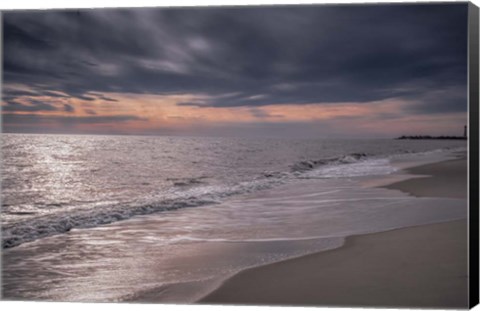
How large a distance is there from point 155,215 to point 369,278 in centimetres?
227

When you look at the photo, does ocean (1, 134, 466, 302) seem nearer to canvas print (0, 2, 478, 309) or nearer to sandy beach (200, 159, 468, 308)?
canvas print (0, 2, 478, 309)

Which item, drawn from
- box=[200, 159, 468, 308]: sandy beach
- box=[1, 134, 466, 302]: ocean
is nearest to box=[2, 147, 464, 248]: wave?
box=[1, 134, 466, 302]: ocean

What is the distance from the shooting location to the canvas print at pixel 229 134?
3.95 m

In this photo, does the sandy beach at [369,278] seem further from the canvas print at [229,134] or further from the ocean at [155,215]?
the ocean at [155,215]

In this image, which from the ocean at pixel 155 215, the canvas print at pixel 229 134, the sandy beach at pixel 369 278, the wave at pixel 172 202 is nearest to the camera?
the sandy beach at pixel 369 278

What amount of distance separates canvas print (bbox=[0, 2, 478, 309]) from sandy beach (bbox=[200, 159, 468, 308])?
0.04ft

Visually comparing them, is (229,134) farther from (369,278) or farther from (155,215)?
(369,278)

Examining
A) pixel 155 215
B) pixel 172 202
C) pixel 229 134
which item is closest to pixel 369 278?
pixel 229 134

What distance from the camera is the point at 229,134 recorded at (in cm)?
500

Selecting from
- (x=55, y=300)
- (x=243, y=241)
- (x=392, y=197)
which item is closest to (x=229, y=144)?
(x=243, y=241)

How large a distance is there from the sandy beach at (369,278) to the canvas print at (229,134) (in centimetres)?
1

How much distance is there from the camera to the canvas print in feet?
12.9

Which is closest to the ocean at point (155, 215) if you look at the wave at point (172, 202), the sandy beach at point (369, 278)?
the wave at point (172, 202)

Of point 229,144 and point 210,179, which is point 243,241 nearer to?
point 229,144
